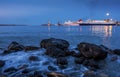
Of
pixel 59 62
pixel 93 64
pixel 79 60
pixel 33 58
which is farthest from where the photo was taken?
pixel 33 58

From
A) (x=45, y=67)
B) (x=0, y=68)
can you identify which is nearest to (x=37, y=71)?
(x=45, y=67)

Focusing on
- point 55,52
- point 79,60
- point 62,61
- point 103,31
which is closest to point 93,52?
point 79,60

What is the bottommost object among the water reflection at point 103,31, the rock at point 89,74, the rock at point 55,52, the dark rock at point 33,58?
the water reflection at point 103,31

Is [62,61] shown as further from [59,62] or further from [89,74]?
[89,74]

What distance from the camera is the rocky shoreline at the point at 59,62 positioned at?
17.3 m

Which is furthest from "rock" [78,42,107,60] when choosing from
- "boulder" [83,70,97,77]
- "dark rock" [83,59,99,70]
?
"boulder" [83,70,97,77]

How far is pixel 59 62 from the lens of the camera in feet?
61.5

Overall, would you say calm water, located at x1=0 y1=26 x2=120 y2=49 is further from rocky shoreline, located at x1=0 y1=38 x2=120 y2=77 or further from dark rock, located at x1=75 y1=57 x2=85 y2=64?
dark rock, located at x1=75 y1=57 x2=85 y2=64

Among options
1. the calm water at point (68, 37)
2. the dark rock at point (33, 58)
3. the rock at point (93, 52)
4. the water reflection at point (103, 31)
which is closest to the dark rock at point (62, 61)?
the rock at point (93, 52)

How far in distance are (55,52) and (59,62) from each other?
1439 mm

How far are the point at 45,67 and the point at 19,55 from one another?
318 cm

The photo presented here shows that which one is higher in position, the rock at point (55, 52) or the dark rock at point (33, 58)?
the rock at point (55, 52)

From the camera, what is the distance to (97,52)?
752 inches

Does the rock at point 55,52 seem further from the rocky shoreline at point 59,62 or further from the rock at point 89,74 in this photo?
the rock at point 89,74
